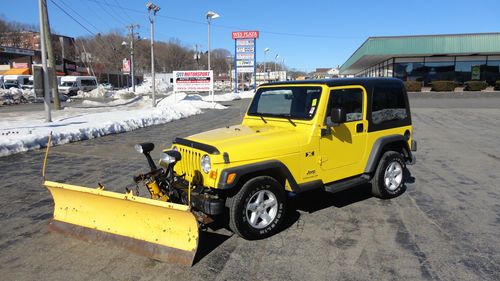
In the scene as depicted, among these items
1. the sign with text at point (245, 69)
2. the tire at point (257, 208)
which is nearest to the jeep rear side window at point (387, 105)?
the tire at point (257, 208)

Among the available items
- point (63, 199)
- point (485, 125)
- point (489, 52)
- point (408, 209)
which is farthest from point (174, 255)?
point (489, 52)

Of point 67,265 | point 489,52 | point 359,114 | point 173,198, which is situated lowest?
point 67,265

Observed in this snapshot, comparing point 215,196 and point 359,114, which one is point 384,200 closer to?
point 359,114

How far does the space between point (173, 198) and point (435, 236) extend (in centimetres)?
315

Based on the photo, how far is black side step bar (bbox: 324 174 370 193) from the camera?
5.36 meters

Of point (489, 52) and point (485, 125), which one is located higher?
point (489, 52)

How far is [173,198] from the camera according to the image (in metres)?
4.95

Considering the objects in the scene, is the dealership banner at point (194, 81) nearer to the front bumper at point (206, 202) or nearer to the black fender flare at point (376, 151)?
the black fender flare at point (376, 151)

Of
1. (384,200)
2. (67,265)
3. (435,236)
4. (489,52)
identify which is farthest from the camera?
(489,52)

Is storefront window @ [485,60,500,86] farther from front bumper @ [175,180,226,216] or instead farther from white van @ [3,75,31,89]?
white van @ [3,75,31,89]

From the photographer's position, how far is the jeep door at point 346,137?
5324mm

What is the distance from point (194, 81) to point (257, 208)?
2594 cm

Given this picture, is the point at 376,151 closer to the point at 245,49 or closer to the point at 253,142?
the point at 253,142

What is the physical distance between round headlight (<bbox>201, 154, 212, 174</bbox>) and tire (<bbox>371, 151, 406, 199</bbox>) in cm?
284
